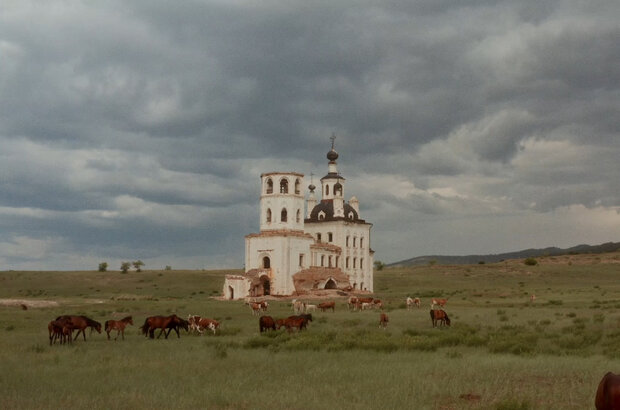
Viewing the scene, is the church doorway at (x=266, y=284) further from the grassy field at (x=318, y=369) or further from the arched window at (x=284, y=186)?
the grassy field at (x=318, y=369)

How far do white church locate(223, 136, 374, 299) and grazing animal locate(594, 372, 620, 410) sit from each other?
66.0 m

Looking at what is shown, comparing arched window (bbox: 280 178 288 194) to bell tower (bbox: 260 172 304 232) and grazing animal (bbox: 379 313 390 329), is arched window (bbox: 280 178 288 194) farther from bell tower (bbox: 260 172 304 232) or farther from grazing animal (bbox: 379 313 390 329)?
grazing animal (bbox: 379 313 390 329)

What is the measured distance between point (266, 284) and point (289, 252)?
4851 mm

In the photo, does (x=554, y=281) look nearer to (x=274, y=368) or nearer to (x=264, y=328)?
(x=264, y=328)

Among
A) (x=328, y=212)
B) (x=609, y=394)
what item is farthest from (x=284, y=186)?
(x=609, y=394)

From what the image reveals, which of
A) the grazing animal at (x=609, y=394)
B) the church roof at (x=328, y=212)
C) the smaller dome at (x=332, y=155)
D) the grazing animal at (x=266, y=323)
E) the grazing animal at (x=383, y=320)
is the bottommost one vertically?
the grazing animal at (x=383, y=320)

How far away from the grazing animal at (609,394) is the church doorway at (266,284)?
2761 inches

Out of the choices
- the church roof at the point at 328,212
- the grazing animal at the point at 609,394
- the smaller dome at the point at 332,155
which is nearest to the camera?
the grazing animal at the point at 609,394

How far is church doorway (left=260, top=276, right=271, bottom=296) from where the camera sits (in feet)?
256

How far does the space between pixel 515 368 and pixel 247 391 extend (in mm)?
7029

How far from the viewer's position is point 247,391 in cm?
1348

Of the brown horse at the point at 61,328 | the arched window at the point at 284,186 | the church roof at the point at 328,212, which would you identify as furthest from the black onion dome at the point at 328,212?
the brown horse at the point at 61,328

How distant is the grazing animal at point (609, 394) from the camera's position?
8.05m

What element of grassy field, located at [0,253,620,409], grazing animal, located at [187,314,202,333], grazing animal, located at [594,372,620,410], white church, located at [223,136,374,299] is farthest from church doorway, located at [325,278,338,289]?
grazing animal, located at [594,372,620,410]
